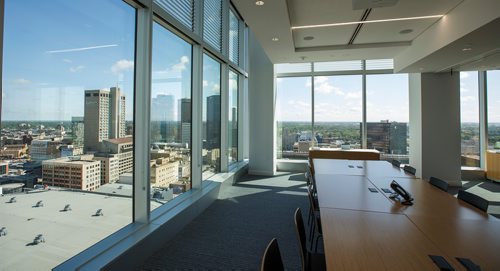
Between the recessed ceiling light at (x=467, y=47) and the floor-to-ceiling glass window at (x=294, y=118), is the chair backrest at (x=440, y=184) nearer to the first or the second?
the recessed ceiling light at (x=467, y=47)

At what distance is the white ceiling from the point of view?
13.1 feet

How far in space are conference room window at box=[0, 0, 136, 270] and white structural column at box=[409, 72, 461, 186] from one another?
6.86m

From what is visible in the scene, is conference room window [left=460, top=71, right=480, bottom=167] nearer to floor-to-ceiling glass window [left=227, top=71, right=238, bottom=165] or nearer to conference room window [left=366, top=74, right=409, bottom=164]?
conference room window [left=366, top=74, right=409, bottom=164]

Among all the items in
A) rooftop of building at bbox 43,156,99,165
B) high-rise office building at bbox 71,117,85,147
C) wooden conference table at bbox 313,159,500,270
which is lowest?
wooden conference table at bbox 313,159,500,270

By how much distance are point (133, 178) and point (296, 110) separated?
6362 mm

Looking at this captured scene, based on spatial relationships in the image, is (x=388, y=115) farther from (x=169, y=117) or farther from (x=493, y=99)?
(x=169, y=117)

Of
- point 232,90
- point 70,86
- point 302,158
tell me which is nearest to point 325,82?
point 302,158

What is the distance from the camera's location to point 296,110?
857 centimetres

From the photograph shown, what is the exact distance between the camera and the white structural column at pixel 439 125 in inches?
252

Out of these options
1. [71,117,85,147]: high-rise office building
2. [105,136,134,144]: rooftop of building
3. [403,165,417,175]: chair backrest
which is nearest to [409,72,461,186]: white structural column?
[403,165,417,175]: chair backrest

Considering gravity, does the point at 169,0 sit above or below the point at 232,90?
above

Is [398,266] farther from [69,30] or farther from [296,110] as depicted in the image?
[296,110]

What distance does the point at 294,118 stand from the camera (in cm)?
862

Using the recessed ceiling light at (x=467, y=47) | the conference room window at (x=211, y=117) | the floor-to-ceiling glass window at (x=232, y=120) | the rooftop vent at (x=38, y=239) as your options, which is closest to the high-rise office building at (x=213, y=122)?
the conference room window at (x=211, y=117)
